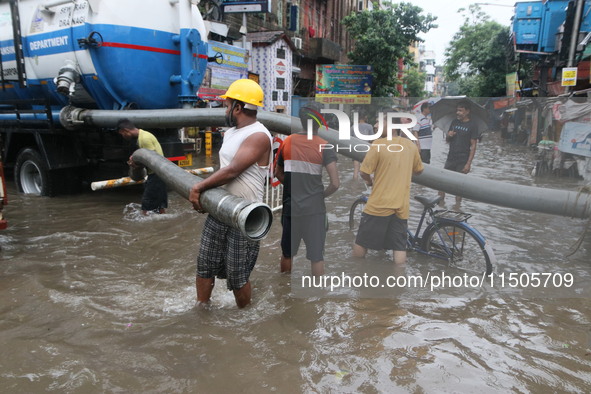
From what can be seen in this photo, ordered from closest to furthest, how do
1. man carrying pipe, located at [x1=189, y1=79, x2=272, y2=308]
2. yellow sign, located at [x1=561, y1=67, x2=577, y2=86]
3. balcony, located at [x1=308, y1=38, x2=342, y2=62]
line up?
1. man carrying pipe, located at [x1=189, y1=79, x2=272, y2=308]
2. yellow sign, located at [x1=561, y1=67, x2=577, y2=86]
3. balcony, located at [x1=308, y1=38, x2=342, y2=62]

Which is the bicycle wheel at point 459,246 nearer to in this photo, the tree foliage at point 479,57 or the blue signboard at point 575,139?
the blue signboard at point 575,139

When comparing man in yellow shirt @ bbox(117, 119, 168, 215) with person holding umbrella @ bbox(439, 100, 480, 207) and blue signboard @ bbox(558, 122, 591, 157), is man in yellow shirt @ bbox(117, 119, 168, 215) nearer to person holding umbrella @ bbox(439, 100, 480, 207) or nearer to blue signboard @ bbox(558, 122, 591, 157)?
person holding umbrella @ bbox(439, 100, 480, 207)

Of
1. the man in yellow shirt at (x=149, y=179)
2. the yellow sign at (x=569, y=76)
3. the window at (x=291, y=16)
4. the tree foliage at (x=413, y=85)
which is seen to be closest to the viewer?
the man in yellow shirt at (x=149, y=179)

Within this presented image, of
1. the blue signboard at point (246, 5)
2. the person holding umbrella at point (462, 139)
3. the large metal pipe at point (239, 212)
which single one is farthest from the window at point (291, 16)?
the large metal pipe at point (239, 212)

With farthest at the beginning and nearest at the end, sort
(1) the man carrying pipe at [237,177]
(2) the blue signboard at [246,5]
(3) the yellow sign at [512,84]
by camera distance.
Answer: (3) the yellow sign at [512,84], (2) the blue signboard at [246,5], (1) the man carrying pipe at [237,177]

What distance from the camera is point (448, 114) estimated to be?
335 centimetres

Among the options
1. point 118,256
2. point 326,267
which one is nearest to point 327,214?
point 326,267

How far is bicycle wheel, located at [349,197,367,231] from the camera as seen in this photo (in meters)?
3.64

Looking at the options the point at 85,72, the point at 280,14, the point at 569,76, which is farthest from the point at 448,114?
the point at 280,14

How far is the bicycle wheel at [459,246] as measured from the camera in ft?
11.7

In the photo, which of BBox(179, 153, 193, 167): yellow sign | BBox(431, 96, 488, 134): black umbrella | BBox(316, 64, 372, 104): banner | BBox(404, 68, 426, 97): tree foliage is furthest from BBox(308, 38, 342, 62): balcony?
BBox(404, 68, 426, 97): tree foliage

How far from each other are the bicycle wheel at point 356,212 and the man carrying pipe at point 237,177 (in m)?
0.88

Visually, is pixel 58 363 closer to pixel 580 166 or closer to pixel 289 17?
pixel 580 166

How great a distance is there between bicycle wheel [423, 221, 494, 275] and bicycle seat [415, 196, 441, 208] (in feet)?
0.62
